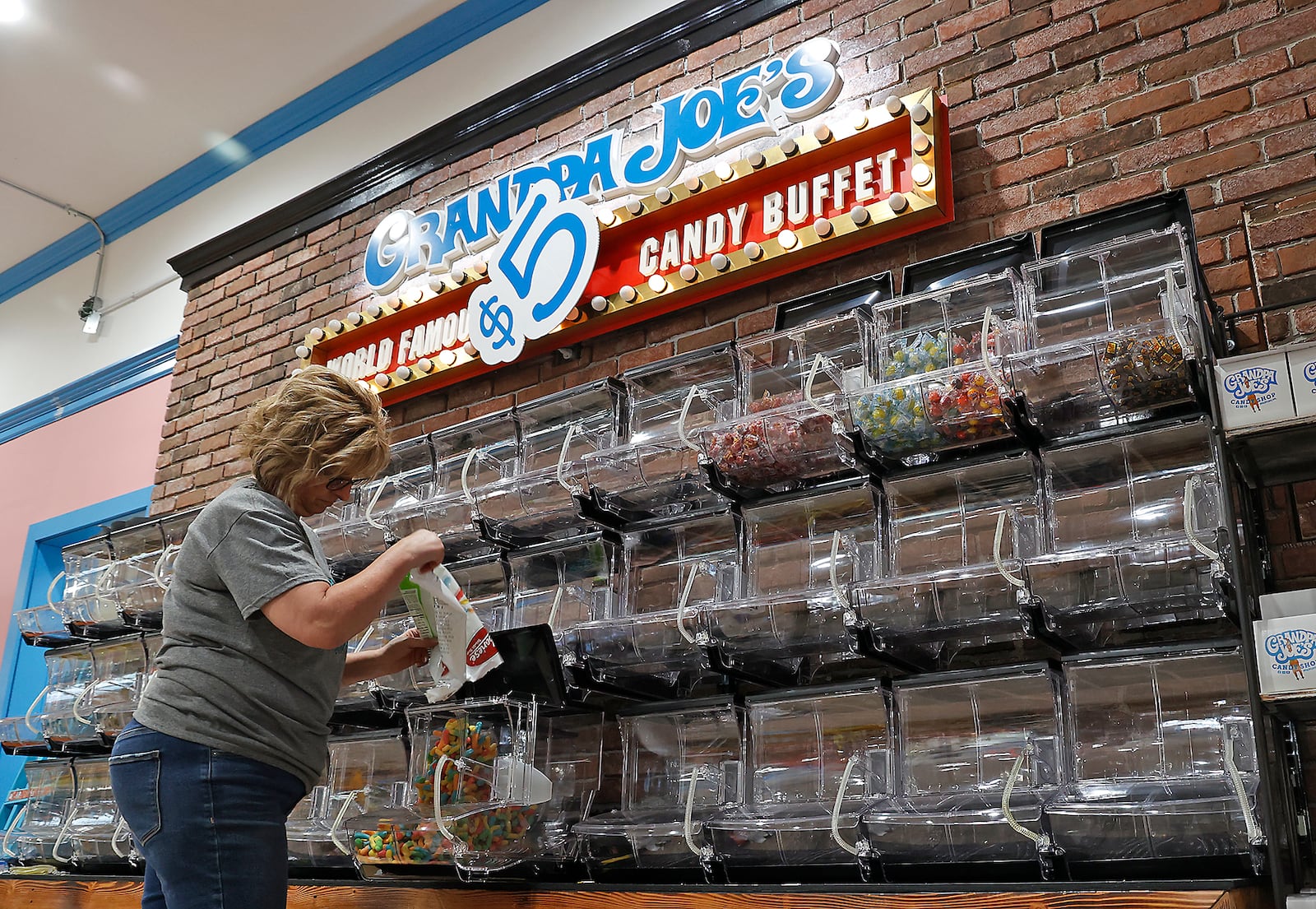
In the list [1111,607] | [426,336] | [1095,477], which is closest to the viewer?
[1111,607]

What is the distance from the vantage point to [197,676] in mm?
1844

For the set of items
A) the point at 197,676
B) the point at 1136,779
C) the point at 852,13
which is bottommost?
the point at 1136,779

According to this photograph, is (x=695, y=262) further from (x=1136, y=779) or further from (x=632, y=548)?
(x=1136, y=779)

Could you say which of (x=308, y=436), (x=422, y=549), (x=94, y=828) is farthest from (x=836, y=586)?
(x=94, y=828)

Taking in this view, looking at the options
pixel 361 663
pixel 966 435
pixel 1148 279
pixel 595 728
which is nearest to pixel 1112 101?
pixel 1148 279

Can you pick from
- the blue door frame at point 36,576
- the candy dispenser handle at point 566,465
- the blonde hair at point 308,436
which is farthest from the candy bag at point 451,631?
the blue door frame at point 36,576

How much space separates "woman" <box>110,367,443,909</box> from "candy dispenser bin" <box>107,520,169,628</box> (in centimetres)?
160

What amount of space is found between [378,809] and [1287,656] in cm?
193

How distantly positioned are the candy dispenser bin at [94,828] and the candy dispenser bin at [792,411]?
82.7 inches

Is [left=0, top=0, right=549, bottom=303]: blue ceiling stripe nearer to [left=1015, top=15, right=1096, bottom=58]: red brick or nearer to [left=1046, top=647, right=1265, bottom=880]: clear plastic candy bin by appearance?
[left=1015, top=15, right=1096, bottom=58]: red brick

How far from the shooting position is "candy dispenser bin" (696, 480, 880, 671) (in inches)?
84.5

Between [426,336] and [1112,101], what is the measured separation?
2223 mm

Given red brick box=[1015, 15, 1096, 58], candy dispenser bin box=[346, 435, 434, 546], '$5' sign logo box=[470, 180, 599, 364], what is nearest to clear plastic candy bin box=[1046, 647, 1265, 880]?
red brick box=[1015, 15, 1096, 58]

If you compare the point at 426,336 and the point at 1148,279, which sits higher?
the point at 426,336
